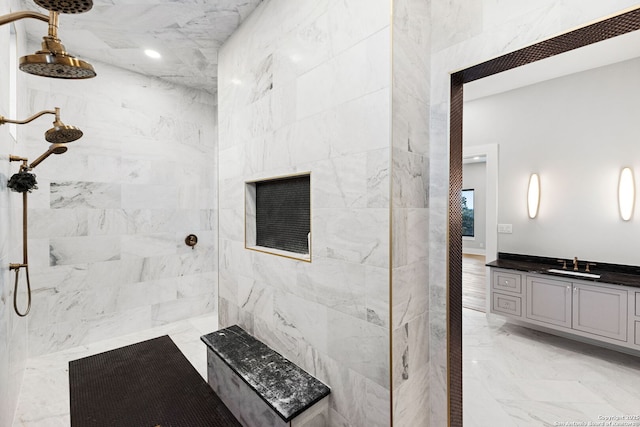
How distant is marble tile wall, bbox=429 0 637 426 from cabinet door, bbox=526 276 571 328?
2.23m

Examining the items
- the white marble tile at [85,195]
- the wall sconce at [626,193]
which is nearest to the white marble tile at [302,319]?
the white marble tile at [85,195]

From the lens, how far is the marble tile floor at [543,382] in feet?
6.44

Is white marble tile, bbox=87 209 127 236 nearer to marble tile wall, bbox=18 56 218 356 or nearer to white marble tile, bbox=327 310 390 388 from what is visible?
marble tile wall, bbox=18 56 218 356

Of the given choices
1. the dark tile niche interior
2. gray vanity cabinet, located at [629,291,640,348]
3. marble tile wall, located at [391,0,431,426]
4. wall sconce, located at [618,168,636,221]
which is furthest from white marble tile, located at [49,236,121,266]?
wall sconce, located at [618,168,636,221]

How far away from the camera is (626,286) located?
2.50 meters

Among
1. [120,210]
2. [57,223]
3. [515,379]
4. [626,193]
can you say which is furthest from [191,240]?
[626,193]


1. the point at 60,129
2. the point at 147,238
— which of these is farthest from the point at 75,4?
the point at 147,238

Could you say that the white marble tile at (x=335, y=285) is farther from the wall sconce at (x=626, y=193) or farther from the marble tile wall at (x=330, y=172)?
the wall sconce at (x=626, y=193)

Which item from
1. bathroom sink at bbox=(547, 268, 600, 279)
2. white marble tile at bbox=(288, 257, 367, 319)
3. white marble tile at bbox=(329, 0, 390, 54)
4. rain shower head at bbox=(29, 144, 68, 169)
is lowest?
bathroom sink at bbox=(547, 268, 600, 279)

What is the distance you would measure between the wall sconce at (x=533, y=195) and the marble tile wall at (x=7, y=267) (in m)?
4.85

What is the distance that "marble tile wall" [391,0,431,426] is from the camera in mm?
1375

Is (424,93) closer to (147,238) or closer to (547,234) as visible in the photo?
(547,234)

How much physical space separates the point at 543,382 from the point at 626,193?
6.85 ft

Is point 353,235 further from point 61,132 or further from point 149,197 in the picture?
point 149,197
